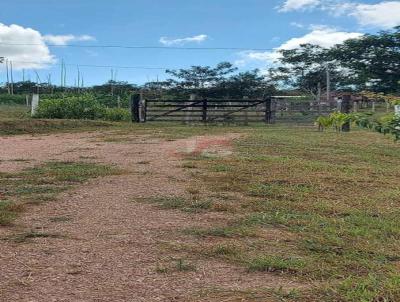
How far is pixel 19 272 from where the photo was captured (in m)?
2.96

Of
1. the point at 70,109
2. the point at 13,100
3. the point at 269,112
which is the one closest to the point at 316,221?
the point at 269,112

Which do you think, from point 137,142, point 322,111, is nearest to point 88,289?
point 137,142

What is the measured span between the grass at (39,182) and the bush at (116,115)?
1402cm

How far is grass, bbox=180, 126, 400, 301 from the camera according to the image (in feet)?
9.60

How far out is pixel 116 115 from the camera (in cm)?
2173

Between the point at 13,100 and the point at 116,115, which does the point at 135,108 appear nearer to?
the point at 116,115

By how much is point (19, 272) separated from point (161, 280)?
84 cm

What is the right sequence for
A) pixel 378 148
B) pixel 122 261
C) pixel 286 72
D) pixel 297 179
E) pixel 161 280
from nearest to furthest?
pixel 161 280
pixel 122 261
pixel 297 179
pixel 378 148
pixel 286 72

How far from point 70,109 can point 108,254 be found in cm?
1799

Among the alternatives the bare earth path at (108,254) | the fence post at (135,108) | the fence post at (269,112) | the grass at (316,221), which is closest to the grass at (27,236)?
the bare earth path at (108,254)

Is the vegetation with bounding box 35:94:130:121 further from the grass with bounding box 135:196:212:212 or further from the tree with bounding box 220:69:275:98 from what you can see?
the tree with bounding box 220:69:275:98

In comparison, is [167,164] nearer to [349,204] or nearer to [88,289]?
[349,204]

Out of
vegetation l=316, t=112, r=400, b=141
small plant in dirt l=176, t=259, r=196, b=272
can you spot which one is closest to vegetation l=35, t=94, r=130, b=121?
small plant in dirt l=176, t=259, r=196, b=272

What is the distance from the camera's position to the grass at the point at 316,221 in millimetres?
2926
